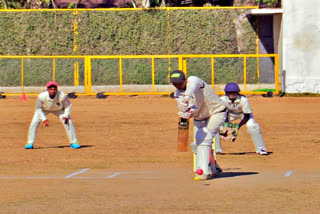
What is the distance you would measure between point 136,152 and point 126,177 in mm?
4557

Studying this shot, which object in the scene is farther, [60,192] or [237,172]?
[237,172]

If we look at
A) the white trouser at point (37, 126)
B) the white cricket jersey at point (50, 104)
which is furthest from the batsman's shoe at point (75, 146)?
the white cricket jersey at point (50, 104)

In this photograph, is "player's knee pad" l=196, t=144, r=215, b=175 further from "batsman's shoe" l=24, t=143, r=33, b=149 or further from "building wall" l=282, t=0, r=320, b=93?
"building wall" l=282, t=0, r=320, b=93

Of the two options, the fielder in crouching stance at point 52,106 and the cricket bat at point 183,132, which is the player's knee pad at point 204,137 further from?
the fielder in crouching stance at point 52,106

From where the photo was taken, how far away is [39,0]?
39.1 meters

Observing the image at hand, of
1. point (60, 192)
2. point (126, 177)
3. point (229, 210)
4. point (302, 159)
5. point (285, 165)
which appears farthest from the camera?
point (302, 159)

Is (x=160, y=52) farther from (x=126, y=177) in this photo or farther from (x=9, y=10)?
(x=126, y=177)

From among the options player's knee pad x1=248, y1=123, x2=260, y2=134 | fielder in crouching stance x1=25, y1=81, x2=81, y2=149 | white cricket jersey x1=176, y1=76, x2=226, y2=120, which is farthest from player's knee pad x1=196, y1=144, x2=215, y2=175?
fielder in crouching stance x1=25, y1=81, x2=81, y2=149

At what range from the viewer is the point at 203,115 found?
11.7 meters

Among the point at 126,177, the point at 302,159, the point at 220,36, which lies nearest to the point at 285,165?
the point at 302,159

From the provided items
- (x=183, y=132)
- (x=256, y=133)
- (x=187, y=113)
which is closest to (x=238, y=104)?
(x=256, y=133)

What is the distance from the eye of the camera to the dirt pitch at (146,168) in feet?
31.2

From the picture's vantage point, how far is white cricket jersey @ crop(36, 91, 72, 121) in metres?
17.1

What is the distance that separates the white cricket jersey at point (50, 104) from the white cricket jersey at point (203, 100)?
5.99 m
